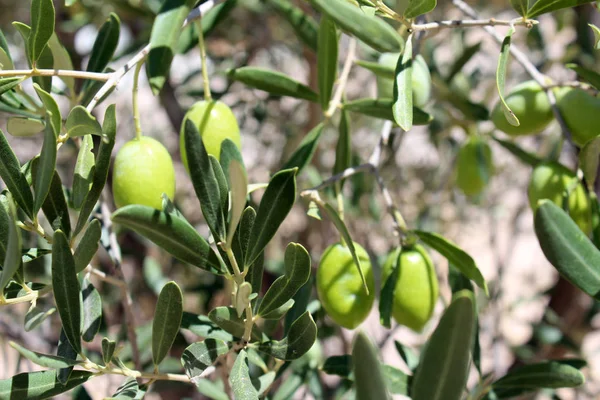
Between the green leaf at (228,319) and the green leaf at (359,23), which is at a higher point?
the green leaf at (359,23)

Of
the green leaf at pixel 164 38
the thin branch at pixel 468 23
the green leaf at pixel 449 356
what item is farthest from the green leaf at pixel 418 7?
the green leaf at pixel 449 356

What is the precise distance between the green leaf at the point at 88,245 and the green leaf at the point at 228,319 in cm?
13

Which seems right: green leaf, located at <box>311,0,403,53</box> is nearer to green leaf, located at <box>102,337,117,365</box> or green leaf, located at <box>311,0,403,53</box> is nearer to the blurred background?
the blurred background

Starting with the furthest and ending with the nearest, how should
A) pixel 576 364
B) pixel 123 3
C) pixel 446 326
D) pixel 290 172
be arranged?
pixel 123 3 < pixel 576 364 < pixel 290 172 < pixel 446 326

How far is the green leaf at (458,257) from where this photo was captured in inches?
25.7

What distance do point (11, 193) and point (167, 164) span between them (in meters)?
0.16

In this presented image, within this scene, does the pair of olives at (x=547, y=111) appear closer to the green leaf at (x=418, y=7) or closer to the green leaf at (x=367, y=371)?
the green leaf at (x=418, y=7)

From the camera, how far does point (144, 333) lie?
1233 mm

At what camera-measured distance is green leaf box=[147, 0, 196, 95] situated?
0.56 metres

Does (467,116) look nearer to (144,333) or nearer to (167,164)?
(167,164)

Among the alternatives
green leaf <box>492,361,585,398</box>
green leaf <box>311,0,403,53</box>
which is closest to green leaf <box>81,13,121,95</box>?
green leaf <box>311,0,403,53</box>

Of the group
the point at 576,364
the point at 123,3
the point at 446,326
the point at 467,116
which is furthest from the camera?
the point at 123,3

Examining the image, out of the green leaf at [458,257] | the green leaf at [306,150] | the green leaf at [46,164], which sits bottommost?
the green leaf at [458,257]

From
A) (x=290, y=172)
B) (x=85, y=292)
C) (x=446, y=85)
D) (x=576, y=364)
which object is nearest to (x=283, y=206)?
(x=290, y=172)
